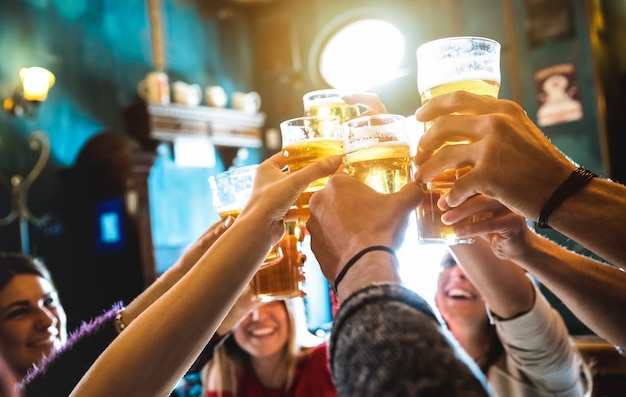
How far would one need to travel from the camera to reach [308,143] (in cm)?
123

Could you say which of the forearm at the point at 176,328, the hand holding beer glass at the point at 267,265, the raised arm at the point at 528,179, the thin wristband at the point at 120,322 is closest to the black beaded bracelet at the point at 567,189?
the raised arm at the point at 528,179

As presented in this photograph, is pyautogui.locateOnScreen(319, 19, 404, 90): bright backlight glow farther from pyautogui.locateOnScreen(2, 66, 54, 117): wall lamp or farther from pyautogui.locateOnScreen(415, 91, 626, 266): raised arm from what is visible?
pyautogui.locateOnScreen(415, 91, 626, 266): raised arm

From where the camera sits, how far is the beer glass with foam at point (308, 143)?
1.23m

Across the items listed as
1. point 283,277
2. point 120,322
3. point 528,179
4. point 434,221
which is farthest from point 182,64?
point 528,179

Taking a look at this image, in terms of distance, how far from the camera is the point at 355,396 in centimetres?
66

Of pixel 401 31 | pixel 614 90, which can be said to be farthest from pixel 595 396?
pixel 401 31

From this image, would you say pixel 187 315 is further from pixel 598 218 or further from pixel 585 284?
pixel 585 284

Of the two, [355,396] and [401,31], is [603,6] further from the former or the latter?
[355,396]

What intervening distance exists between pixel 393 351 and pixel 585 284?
784mm

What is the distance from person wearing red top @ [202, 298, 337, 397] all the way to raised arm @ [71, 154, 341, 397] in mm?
1427

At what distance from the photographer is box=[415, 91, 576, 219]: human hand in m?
0.97

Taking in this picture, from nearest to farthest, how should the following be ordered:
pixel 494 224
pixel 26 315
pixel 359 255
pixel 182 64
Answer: pixel 359 255 < pixel 494 224 < pixel 26 315 < pixel 182 64

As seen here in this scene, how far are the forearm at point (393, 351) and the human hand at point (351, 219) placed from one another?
13 centimetres

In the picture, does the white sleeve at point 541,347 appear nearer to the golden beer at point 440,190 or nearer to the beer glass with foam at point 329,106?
the golden beer at point 440,190
